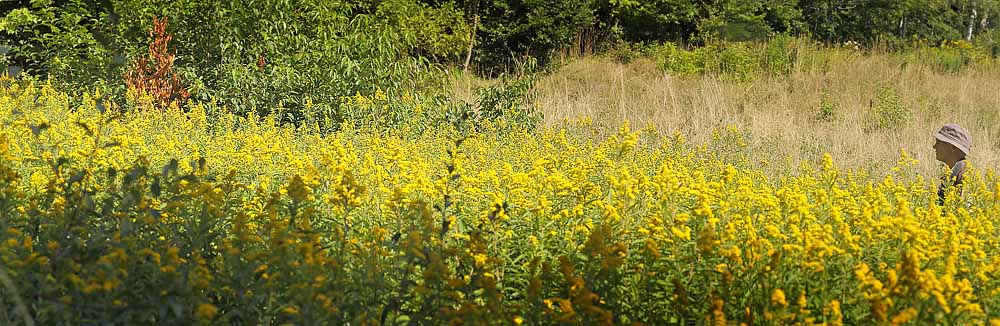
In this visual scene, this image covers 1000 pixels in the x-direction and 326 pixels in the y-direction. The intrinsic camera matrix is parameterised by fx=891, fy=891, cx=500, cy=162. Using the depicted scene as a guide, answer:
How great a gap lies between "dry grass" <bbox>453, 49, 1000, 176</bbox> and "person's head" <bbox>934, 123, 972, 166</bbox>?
66 centimetres

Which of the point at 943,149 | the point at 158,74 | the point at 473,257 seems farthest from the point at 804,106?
the point at 473,257

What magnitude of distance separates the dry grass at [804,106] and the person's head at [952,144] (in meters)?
0.66

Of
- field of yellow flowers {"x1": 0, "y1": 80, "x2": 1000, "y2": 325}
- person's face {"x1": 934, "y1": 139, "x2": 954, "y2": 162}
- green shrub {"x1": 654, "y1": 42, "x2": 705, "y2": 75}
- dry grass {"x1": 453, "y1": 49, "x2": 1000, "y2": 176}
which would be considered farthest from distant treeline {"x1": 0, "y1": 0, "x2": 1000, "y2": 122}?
person's face {"x1": 934, "y1": 139, "x2": 954, "y2": 162}

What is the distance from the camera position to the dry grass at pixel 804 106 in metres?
6.67

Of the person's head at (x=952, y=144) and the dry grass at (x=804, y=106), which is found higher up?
the person's head at (x=952, y=144)

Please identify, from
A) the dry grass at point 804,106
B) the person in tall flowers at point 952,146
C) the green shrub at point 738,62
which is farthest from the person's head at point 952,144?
the green shrub at point 738,62

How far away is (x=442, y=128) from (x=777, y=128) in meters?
2.93

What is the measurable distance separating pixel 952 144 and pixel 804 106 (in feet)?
13.3

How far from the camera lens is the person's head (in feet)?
16.2

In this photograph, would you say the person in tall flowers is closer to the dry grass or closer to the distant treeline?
the dry grass

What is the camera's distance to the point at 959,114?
28.1 ft

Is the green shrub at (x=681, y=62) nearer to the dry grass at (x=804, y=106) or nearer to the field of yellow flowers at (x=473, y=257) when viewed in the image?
the dry grass at (x=804, y=106)

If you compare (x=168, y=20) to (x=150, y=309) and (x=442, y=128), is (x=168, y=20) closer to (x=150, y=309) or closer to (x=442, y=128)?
(x=442, y=128)

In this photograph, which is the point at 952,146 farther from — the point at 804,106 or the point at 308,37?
the point at 308,37
